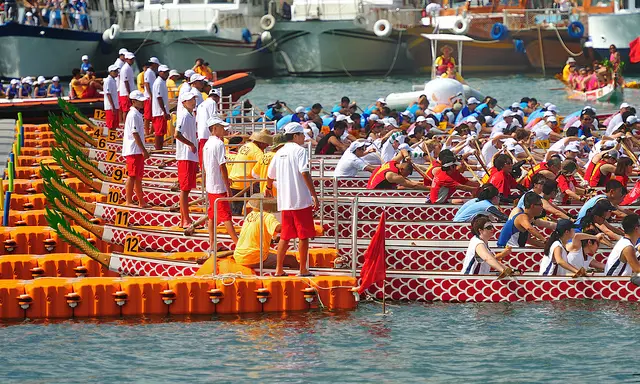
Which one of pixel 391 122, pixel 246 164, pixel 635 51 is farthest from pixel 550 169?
pixel 635 51

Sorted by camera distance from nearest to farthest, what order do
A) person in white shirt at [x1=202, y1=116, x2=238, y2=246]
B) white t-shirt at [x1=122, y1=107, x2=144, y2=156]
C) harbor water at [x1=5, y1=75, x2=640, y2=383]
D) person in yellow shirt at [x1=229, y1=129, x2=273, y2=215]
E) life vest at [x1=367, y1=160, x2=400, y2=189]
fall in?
harbor water at [x1=5, y1=75, x2=640, y2=383], person in white shirt at [x1=202, y1=116, x2=238, y2=246], person in yellow shirt at [x1=229, y1=129, x2=273, y2=215], white t-shirt at [x1=122, y1=107, x2=144, y2=156], life vest at [x1=367, y1=160, x2=400, y2=189]

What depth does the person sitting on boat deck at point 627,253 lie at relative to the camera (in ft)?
53.2

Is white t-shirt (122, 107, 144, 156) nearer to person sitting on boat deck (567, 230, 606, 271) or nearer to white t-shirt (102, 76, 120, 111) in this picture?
person sitting on boat deck (567, 230, 606, 271)

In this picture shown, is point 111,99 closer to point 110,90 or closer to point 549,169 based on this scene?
point 110,90

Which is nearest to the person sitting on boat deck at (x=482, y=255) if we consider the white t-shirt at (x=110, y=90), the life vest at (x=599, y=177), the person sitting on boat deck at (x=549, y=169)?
the person sitting on boat deck at (x=549, y=169)

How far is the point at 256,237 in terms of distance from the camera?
53.5ft

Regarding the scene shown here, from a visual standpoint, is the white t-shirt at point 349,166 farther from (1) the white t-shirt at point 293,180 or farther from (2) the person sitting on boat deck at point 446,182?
(1) the white t-shirt at point 293,180

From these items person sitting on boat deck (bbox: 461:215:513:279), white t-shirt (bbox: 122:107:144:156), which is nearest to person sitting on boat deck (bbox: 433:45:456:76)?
white t-shirt (bbox: 122:107:144:156)

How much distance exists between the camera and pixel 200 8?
201 feet

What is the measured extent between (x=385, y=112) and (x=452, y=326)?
16290 millimetres

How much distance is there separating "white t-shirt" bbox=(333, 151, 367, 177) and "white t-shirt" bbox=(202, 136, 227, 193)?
5.72 m

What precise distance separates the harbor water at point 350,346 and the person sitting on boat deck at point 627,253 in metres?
0.43

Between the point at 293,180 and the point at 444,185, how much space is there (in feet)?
16.8

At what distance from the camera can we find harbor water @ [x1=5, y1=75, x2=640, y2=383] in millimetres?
13844
